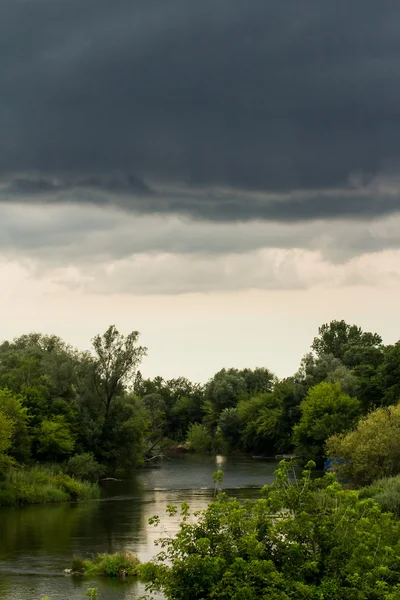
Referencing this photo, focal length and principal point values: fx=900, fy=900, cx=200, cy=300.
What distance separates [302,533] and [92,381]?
65.3 meters

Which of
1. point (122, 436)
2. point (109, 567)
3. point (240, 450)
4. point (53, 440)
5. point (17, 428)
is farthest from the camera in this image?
point (240, 450)

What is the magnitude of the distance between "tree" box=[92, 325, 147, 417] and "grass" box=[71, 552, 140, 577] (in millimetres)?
50998

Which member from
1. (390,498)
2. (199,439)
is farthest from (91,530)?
(199,439)

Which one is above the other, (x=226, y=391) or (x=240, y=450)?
(x=226, y=391)

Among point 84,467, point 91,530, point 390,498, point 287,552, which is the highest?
point 84,467

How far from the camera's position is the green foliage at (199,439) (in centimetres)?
15162

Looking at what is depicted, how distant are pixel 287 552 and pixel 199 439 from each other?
129m

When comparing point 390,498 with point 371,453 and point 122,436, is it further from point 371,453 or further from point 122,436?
point 122,436

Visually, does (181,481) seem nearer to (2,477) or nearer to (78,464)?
(78,464)

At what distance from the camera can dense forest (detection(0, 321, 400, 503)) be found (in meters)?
66.9

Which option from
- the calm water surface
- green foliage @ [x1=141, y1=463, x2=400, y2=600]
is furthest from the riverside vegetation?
the calm water surface

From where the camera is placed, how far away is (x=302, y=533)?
26.4 m

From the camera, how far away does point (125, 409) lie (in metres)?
92.8

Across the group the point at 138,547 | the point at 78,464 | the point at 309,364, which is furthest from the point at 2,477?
the point at 309,364
